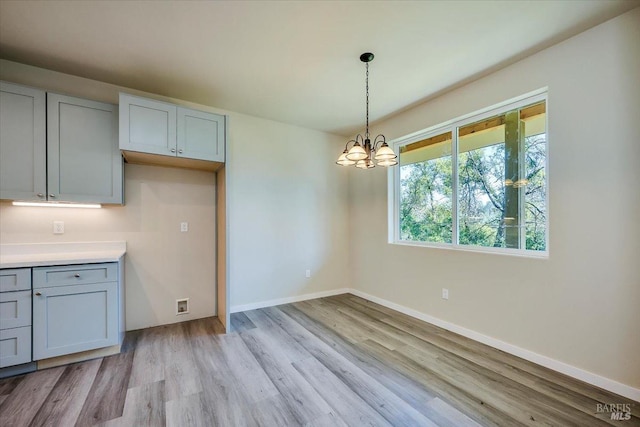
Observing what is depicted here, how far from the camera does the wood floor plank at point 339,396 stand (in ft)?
5.59

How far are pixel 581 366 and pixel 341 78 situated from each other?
3202 mm

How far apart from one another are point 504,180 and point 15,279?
4.32m

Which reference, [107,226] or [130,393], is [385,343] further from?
[107,226]

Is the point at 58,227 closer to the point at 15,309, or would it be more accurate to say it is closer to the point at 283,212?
the point at 15,309

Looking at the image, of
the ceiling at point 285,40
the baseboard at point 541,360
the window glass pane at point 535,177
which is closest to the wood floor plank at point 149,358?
the ceiling at point 285,40

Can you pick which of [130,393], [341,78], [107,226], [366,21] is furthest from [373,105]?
[130,393]

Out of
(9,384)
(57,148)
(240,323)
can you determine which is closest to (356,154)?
(240,323)

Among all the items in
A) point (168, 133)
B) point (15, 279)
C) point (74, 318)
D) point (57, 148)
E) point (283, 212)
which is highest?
point (168, 133)

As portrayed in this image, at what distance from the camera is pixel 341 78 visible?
2.76 metres

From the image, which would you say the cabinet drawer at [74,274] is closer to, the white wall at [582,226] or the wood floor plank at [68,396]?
the wood floor plank at [68,396]

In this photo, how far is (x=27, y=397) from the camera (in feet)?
6.24

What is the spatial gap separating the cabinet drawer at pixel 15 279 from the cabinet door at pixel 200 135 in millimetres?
1524

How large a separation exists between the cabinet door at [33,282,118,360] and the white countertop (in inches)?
8.9

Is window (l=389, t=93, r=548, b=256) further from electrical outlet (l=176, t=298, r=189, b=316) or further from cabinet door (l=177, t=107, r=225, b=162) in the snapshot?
electrical outlet (l=176, t=298, r=189, b=316)
